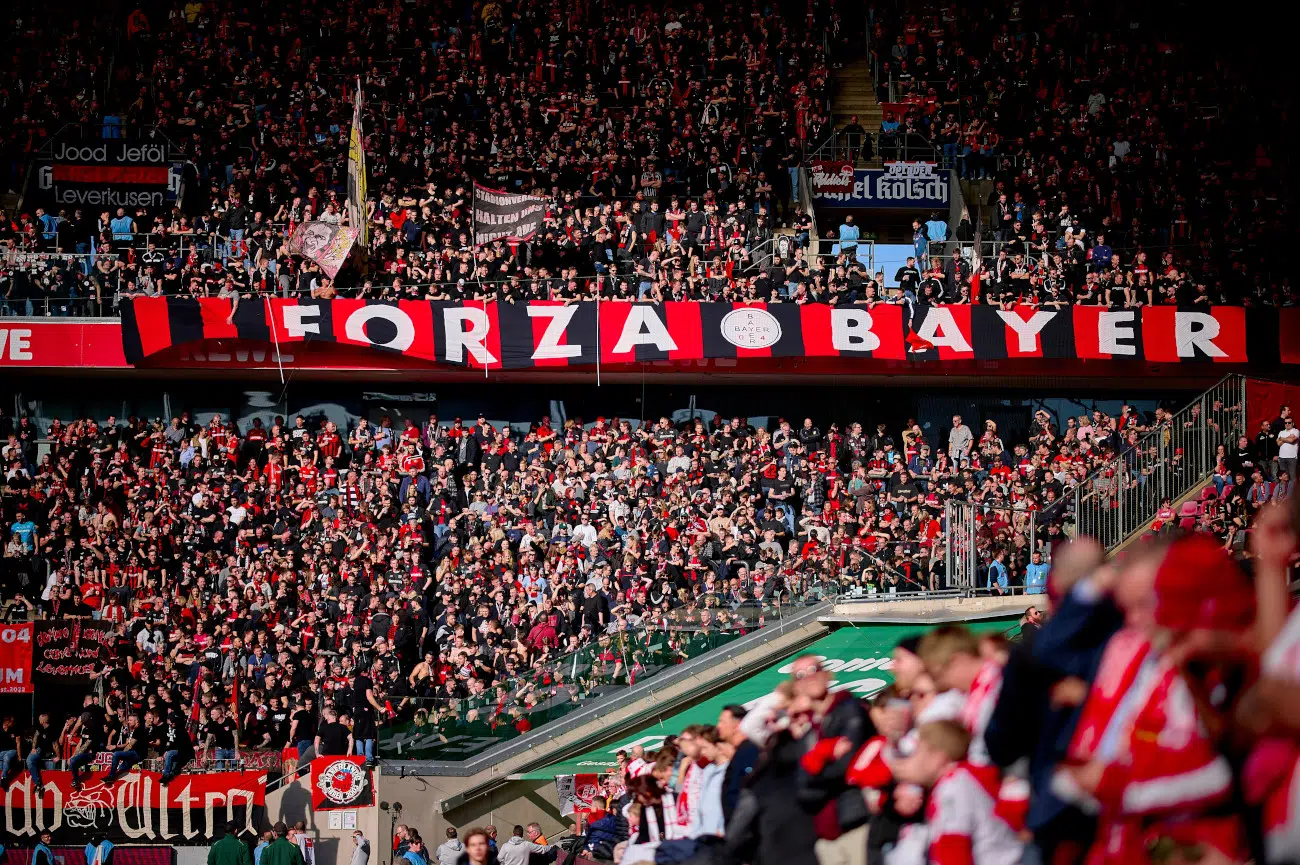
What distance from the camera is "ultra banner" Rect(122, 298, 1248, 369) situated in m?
26.7

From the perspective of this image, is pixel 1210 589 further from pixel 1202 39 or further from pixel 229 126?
pixel 1202 39

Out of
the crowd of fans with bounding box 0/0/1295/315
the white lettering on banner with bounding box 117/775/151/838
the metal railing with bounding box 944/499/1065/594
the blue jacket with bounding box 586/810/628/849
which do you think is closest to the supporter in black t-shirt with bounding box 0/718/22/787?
the white lettering on banner with bounding box 117/775/151/838

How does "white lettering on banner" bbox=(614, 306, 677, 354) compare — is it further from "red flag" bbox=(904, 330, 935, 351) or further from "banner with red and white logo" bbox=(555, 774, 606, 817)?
"banner with red and white logo" bbox=(555, 774, 606, 817)

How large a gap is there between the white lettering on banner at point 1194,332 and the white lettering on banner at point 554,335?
1059 centimetres

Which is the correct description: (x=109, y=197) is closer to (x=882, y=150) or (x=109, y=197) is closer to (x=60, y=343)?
(x=60, y=343)

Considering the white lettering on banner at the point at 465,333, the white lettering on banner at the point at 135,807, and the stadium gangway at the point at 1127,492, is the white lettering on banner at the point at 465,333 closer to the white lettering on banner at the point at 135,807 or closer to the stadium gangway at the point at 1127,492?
the stadium gangway at the point at 1127,492

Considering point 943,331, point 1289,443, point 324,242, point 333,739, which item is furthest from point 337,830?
point 1289,443

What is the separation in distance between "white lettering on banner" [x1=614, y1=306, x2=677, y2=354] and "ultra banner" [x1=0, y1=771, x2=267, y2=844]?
Answer: 1044 cm

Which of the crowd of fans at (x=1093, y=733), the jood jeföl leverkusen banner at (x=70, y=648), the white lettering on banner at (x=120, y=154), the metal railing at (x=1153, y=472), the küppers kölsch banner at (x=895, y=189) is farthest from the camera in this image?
the white lettering on banner at (x=120, y=154)

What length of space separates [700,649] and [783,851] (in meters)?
12.4

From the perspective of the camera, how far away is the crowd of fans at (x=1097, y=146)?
91.0 ft

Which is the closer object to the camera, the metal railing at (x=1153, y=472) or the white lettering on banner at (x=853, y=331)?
the metal railing at (x=1153, y=472)

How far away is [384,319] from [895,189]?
11.6m

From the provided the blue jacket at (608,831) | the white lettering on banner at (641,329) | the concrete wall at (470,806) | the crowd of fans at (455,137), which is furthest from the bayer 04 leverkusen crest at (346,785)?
the crowd of fans at (455,137)
